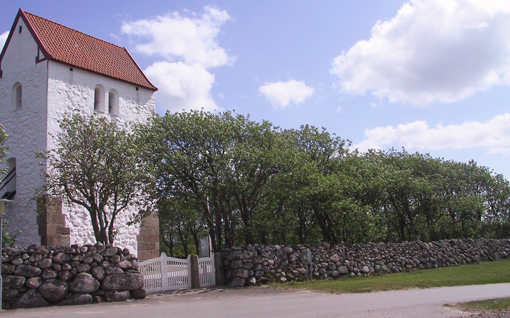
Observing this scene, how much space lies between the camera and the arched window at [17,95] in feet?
79.9

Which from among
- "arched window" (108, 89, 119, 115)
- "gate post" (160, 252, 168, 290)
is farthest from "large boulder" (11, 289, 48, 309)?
"arched window" (108, 89, 119, 115)

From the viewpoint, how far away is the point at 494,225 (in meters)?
38.0

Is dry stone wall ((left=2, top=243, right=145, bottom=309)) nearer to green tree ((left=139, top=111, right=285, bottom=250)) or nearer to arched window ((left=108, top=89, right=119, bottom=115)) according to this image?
green tree ((left=139, top=111, right=285, bottom=250))

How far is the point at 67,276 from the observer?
1321 centimetres

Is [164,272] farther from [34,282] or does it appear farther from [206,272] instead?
[34,282]

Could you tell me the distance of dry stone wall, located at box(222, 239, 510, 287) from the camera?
18172 millimetres

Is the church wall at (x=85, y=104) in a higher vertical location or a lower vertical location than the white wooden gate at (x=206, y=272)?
higher

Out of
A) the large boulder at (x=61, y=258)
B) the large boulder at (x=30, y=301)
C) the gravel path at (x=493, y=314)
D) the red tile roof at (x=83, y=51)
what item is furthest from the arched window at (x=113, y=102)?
the gravel path at (x=493, y=314)

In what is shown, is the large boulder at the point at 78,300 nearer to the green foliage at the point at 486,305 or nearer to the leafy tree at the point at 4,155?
the leafy tree at the point at 4,155

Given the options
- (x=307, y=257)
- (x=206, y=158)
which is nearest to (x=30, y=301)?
(x=206, y=158)

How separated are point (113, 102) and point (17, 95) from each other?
5.14 meters

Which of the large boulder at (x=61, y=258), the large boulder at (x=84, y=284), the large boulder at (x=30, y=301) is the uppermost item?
the large boulder at (x=61, y=258)

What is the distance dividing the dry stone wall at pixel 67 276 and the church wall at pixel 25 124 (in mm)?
9631

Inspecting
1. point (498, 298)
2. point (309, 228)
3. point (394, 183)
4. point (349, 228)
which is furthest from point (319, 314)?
point (394, 183)
